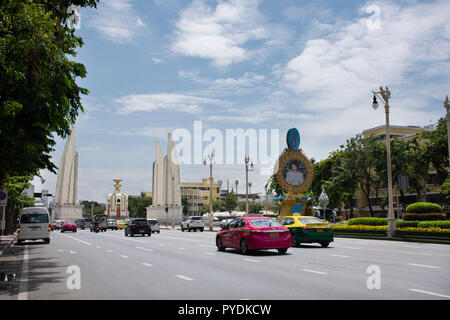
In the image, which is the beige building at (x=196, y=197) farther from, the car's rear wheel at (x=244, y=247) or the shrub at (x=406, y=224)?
the car's rear wheel at (x=244, y=247)

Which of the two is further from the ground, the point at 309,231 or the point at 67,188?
the point at 67,188

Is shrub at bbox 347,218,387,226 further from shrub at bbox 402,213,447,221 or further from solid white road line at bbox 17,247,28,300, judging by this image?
solid white road line at bbox 17,247,28,300

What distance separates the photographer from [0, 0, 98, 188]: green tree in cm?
1003

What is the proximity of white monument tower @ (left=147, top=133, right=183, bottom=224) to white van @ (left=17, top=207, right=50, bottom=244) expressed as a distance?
172 ft

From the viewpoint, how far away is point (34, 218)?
27359 millimetres

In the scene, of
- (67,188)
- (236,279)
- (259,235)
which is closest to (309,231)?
(259,235)

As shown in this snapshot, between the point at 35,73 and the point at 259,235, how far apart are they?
9.94 meters

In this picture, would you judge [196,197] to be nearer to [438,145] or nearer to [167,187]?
[167,187]

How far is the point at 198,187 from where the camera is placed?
176 metres

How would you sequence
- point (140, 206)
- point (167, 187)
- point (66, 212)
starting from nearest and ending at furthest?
point (167, 187), point (66, 212), point (140, 206)

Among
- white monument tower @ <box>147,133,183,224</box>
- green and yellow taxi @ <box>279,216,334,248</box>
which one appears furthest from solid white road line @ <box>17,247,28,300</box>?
white monument tower @ <box>147,133,183,224</box>
